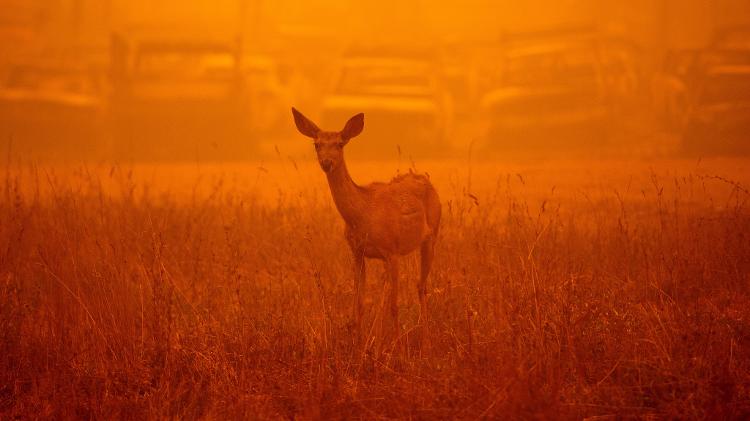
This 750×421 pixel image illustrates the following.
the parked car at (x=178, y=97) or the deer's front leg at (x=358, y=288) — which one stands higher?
the parked car at (x=178, y=97)

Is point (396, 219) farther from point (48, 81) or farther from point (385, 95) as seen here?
point (48, 81)

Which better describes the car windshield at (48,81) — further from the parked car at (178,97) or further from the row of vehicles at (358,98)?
the parked car at (178,97)

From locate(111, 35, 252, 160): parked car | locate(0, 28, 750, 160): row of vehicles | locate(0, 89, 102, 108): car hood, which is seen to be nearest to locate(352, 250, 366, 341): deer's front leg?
locate(0, 28, 750, 160): row of vehicles

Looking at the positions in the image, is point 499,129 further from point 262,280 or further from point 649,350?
point 649,350

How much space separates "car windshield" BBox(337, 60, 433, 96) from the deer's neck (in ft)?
26.5

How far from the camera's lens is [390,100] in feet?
41.4

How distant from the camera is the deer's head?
174 inches

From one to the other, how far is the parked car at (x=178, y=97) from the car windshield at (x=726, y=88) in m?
7.12

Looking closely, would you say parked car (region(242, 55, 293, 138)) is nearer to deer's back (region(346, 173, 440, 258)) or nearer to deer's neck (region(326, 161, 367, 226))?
deer's back (region(346, 173, 440, 258))

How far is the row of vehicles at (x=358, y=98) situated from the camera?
12.7 metres

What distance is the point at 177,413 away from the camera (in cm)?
363

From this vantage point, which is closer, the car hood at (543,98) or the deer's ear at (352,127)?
the deer's ear at (352,127)

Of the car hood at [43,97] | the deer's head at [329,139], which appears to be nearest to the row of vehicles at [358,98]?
the car hood at [43,97]

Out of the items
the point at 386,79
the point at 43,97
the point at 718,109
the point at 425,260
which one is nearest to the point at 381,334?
the point at 425,260
